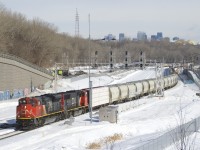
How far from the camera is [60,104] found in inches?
1711

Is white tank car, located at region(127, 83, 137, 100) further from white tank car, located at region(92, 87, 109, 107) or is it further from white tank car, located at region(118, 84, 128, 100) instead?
white tank car, located at region(92, 87, 109, 107)

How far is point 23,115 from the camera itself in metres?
37.8

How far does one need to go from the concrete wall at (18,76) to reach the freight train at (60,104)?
68.5 ft

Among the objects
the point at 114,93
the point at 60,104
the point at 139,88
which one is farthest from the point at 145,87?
the point at 60,104

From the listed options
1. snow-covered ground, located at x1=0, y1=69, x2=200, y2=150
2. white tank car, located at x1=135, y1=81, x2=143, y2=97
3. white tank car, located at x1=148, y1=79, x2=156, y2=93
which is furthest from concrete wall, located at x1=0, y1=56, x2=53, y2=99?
white tank car, located at x1=148, y1=79, x2=156, y2=93

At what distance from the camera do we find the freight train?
37.8 meters

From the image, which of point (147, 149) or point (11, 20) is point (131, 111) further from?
point (11, 20)

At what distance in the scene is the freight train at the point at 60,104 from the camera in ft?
124

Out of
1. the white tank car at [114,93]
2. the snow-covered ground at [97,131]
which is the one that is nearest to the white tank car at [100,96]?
the white tank car at [114,93]

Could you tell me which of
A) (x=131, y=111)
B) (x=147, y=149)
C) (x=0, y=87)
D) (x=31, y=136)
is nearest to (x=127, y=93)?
(x=131, y=111)

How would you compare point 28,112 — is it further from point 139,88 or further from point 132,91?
point 139,88

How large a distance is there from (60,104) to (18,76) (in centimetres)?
3775

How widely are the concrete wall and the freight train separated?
20.9 metres

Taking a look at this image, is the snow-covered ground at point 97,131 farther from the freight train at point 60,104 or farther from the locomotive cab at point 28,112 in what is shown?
the locomotive cab at point 28,112
